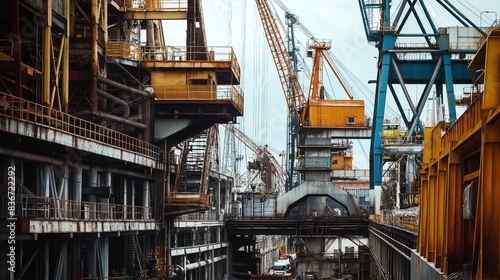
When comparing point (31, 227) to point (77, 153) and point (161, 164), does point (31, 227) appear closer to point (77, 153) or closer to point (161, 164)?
point (77, 153)

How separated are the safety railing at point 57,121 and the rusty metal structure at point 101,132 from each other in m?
0.12

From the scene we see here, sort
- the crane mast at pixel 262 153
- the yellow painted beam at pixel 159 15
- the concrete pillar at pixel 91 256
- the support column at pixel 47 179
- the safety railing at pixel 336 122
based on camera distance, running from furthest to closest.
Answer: the crane mast at pixel 262 153
the safety railing at pixel 336 122
the yellow painted beam at pixel 159 15
the concrete pillar at pixel 91 256
the support column at pixel 47 179

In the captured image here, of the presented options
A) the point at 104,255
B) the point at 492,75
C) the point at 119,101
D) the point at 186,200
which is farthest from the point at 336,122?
the point at 492,75

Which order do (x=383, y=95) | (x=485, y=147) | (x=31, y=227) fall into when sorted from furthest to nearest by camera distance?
(x=383, y=95) < (x=31, y=227) < (x=485, y=147)

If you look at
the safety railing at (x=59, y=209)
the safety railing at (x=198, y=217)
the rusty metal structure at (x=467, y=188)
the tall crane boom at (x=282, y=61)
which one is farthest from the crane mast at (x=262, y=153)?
the rusty metal structure at (x=467, y=188)

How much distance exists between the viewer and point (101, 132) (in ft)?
166

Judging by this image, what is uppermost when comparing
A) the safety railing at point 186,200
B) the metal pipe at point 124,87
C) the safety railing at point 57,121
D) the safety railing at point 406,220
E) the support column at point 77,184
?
the metal pipe at point 124,87

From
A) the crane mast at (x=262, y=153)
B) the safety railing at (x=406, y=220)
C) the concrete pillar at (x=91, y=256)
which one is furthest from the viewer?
the crane mast at (x=262, y=153)

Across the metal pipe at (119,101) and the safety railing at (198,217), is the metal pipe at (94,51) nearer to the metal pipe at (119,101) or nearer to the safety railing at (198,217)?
the metal pipe at (119,101)

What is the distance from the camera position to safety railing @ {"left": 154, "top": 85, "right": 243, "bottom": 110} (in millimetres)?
56219

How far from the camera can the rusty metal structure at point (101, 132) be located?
36.8m

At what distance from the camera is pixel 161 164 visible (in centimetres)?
5716

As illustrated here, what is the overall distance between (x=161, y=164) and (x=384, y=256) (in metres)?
15.5

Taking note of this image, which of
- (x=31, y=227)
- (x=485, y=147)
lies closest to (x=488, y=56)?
(x=485, y=147)
